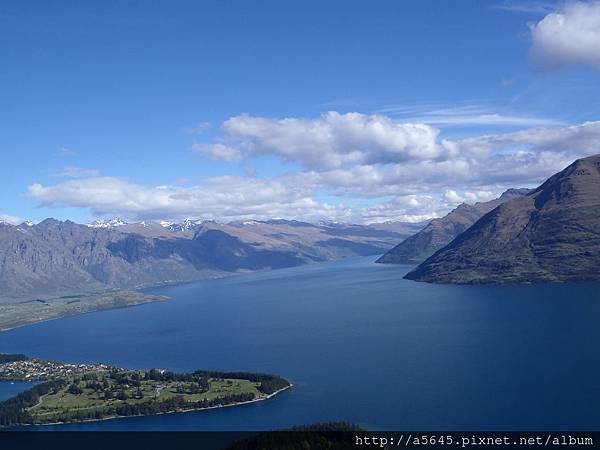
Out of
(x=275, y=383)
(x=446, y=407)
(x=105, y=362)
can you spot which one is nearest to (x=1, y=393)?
(x=105, y=362)

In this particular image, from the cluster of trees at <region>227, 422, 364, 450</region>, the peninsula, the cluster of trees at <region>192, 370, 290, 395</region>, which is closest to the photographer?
the cluster of trees at <region>227, 422, 364, 450</region>

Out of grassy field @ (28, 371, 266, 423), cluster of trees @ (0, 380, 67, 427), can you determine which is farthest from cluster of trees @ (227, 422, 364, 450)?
cluster of trees @ (0, 380, 67, 427)

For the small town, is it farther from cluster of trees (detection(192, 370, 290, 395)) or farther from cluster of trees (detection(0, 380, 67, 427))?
cluster of trees (detection(192, 370, 290, 395))

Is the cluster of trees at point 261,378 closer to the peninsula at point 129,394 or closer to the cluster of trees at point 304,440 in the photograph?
the peninsula at point 129,394

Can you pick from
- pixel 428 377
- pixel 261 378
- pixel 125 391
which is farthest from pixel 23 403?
pixel 428 377

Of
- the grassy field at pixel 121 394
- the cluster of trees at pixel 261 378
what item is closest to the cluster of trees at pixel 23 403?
the grassy field at pixel 121 394

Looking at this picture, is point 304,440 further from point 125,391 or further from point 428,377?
point 125,391
